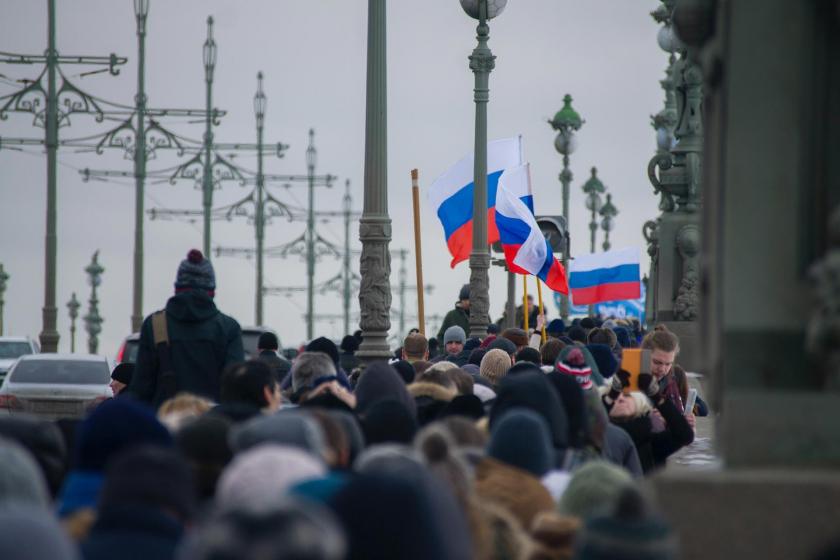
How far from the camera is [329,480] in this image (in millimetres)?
5969

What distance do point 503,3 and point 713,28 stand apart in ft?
63.4

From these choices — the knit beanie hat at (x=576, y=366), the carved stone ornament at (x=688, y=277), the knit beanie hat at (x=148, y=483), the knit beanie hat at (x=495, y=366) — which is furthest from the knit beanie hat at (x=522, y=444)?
the carved stone ornament at (x=688, y=277)

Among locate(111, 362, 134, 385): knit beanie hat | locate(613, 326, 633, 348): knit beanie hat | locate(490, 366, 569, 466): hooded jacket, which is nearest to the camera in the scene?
locate(490, 366, 569, 466): hooded jacket

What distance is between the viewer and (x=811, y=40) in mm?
7371

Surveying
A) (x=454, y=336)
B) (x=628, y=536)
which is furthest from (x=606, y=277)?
(x=628, y=536)

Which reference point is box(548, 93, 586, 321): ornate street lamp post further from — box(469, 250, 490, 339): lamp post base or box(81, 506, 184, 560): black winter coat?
box(81, 506, 184, 560): black winter coat

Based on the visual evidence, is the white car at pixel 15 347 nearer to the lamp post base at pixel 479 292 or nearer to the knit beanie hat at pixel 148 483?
the lamp post base at pixel 479 292

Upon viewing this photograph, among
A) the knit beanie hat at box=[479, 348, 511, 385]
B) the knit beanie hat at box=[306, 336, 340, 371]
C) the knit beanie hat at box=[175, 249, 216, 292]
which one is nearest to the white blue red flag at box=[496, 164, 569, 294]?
the knit beanie hat at box=[306, 336, 340, 371]

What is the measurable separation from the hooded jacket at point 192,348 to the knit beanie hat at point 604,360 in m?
2.19

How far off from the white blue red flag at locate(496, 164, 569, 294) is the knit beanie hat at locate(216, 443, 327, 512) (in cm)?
1883

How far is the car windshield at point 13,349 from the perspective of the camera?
38812 millimetres

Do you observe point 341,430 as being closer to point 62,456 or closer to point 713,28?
point 62,456

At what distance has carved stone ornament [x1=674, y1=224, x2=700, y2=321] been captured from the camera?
35.0 meters

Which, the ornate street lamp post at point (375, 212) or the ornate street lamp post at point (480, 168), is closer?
the ornate street lamp post at point (375, 212)
